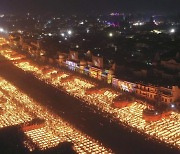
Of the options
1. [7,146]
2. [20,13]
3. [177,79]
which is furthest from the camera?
[20,13]

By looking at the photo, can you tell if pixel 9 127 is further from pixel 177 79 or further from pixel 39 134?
pixel 177 79

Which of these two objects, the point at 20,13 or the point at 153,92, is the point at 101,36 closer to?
the point at 153,92

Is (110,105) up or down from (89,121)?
up

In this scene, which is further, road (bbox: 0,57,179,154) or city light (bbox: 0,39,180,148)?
city light (bbox: 0,39,180,148)

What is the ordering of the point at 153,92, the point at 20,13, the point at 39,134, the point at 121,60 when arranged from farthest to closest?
the point at 20,13 < the point at 121,60 < the point at 153,92 < the point at 39,134

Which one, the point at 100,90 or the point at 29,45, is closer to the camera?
the point at 100,90

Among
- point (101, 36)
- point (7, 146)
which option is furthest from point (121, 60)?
point (101, 36)

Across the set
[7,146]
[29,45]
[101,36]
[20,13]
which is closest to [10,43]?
[29,45]

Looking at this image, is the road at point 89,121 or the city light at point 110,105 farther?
the city light at point 110,105

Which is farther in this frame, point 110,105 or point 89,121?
point 110,105
